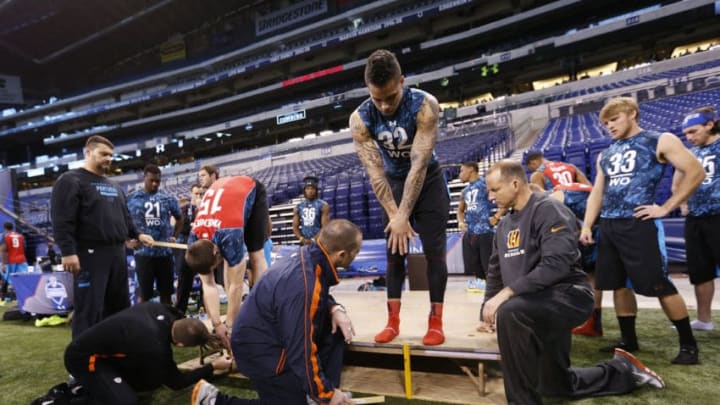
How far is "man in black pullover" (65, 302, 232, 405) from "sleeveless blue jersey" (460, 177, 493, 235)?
3.60 metres

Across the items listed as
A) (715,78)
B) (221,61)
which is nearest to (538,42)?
(715,78)

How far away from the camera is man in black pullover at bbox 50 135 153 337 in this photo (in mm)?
2703

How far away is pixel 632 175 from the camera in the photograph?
251cm

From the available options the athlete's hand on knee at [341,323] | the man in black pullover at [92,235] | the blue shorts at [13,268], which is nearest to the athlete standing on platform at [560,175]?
the athlete's hand on knee at [341,323]

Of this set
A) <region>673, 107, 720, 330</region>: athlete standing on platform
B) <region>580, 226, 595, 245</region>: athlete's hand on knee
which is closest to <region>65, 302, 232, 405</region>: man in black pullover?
<region>580, 226, 595, 245</region>: athlete's hand on knee

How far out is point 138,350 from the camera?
2.15m

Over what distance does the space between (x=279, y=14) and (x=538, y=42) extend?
786 inches

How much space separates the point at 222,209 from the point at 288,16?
3057 centimetres

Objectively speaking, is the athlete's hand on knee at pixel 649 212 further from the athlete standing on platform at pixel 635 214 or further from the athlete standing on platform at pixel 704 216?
the athlete standing on platform at pixel 704 216

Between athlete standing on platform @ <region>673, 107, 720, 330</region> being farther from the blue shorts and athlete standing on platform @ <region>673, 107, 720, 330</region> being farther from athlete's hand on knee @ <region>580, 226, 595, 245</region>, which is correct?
the blue shorts

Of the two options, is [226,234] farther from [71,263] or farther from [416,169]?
[416,169]

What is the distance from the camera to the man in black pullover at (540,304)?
1.70 meters

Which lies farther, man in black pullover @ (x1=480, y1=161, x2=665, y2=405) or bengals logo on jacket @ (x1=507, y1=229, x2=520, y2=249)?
bengals logo on jacket @ (x1=507, y1=229, x2=520, y2=249)

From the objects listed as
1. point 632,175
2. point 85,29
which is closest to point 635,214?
point 632,175
